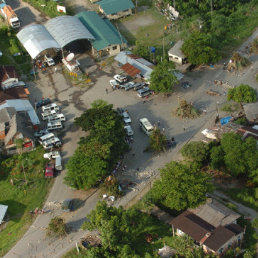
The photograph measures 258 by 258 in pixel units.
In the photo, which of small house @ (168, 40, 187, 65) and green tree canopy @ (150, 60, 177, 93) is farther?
small house @ (168, 40, 187, 65)

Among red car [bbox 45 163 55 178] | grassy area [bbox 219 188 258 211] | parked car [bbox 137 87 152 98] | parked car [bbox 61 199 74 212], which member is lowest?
grassy area [bbox 219 188 258 211]

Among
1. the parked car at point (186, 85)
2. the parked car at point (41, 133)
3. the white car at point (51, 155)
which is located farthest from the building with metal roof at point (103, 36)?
the white car at point (51, 155)

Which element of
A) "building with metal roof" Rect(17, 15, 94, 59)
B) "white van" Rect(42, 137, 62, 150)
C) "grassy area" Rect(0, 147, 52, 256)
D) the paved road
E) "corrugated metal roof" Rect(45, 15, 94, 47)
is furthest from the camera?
"corrugated metal roof" Rect(45, 15, 94, 47)

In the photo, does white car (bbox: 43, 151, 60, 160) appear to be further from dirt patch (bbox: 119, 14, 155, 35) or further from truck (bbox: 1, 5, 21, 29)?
truck (bbox: 1, 5, 21, 29)

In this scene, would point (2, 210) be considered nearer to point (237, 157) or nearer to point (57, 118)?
point (57, 118)

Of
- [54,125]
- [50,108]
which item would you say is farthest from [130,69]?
[54,125]

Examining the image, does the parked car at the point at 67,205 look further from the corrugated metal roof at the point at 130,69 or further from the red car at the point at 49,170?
the corrugated metal roof at the point at 130,69

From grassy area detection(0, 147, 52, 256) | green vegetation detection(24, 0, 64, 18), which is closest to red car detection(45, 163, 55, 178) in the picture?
grassy area detection(0, 147, 52, 256)
